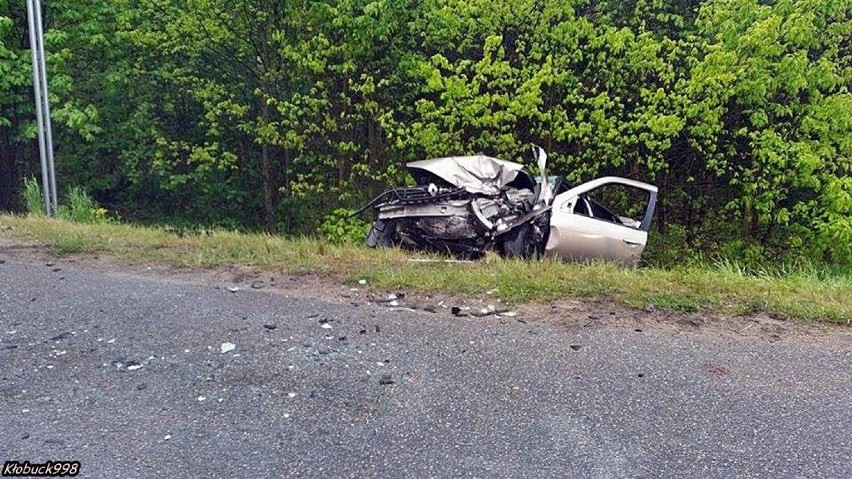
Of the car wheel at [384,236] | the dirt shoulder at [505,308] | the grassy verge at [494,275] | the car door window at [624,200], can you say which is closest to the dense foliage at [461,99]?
the car door window at [624,200]

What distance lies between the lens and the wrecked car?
7.28 meters

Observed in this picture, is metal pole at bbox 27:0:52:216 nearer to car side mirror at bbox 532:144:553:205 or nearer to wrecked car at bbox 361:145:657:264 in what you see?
wrecked car at bbox 361:145:657:264

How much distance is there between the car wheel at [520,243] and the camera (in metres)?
7.37

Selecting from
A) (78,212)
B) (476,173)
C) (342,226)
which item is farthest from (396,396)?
(342,226)

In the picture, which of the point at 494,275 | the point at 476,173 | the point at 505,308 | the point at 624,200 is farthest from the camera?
the point at 624,200

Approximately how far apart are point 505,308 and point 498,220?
2746mm

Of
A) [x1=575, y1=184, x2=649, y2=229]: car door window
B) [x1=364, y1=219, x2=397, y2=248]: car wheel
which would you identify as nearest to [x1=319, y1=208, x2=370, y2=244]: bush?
[x1=364, y1=219, x2=397, y2=248]: car wheel

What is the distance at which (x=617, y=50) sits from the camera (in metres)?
10.0

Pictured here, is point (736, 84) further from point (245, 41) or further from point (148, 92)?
point (148, 92)

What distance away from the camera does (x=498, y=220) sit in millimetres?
7395

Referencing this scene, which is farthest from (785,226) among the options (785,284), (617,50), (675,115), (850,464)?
(850,464)

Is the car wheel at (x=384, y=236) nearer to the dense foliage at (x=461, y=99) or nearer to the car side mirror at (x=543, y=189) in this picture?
the car side mirror at (x=543, y=189)

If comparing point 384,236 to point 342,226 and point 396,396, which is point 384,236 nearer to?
point 396,396

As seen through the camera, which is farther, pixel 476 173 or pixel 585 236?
pixel 476 173
